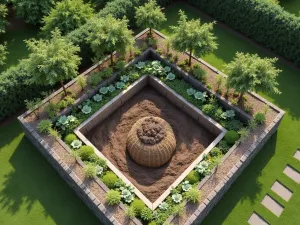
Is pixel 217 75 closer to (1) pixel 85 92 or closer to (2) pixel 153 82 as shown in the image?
(2) pixel 153 82

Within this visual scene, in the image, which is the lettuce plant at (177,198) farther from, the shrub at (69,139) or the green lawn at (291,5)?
the green lawn at (291,5)

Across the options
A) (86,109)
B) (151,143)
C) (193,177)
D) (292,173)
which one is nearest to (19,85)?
(86,109)

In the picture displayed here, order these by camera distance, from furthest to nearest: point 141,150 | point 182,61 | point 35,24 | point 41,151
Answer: point 35,24
point 182,61
point 41,151
point 141,150

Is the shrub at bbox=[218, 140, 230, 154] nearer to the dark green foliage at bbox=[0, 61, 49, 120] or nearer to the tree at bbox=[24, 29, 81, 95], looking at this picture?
the tree at bbox=[24, 29, 81, 95]

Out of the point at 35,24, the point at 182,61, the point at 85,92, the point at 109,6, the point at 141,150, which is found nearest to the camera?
the point at 141,150

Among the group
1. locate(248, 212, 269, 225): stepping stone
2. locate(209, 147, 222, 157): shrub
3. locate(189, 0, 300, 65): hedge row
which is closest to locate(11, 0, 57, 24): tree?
locate(189, 0, 300, 65): hedge row

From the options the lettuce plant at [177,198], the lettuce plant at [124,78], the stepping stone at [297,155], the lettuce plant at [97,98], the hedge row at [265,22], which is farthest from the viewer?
the hedge row at [265,22]

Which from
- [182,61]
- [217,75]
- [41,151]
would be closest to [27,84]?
[41,151]

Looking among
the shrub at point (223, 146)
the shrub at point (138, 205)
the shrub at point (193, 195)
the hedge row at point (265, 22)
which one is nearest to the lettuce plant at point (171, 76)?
the shrub at point (223, 146)
